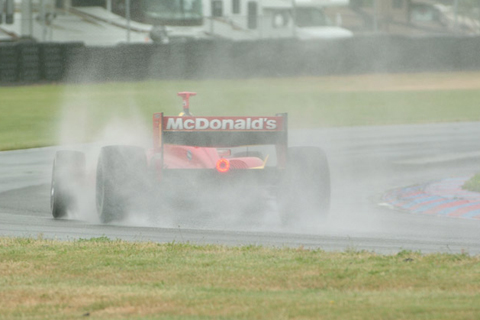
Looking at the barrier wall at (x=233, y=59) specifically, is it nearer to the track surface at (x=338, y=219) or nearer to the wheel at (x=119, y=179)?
the track surface at (x=338, y=219)

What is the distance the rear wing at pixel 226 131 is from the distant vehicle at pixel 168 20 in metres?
22.4

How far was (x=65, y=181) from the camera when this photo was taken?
10438 mm

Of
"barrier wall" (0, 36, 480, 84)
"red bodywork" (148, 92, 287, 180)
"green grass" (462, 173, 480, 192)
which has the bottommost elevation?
"green grass" (462, 173, 480, 192)

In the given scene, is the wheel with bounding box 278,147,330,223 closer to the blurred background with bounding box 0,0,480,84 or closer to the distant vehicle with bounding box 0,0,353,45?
the blurred background with bounding box 0,0,480,84

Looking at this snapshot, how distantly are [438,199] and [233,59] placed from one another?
23.3 m

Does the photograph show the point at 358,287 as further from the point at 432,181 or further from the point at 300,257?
the point at 432,181

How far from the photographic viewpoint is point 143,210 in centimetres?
986

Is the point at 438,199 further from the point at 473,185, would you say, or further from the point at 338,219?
the point at 338,219

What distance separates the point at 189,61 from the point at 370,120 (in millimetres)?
10454

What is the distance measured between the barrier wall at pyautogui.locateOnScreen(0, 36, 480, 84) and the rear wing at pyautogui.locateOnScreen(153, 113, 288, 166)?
20614 millimetres

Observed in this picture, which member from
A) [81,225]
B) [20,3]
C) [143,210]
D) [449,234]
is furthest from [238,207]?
[20,3]

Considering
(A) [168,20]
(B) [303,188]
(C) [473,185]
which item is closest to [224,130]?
(B) [303,188]

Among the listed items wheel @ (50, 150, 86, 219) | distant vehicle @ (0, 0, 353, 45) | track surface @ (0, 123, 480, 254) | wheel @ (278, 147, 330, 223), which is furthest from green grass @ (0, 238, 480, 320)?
distant vehicle @ (0, 0, 353, 45)

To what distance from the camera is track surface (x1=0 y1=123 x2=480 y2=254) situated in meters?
8.68
